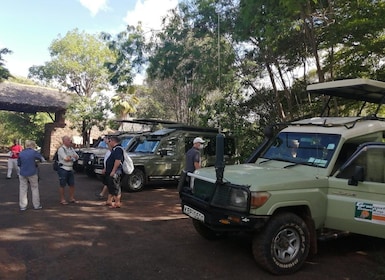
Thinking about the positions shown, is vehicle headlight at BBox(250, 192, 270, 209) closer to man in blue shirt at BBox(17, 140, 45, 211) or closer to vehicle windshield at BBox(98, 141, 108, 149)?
man in blue shirt at BBox(17, 140, 45, 211)

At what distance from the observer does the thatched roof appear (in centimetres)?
2365

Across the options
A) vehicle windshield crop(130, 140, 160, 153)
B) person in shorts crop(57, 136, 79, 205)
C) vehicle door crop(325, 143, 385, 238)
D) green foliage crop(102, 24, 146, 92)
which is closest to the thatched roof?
green foliage crop(102, 24, 146, 92)

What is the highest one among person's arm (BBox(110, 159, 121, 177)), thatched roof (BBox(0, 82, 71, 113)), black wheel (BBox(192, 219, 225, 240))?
thatched roof (BBox(0, 82, 71, 113))

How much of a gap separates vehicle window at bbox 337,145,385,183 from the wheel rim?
3.53ft

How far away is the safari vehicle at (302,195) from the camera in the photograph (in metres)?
4.75

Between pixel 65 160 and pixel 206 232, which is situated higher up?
pixel 65 160

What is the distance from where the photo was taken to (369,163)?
17.1ft

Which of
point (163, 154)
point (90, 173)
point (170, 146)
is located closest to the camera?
point (163, 154)

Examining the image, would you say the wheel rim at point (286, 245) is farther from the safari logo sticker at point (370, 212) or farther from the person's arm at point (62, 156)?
the person's arm at point (62, 156)

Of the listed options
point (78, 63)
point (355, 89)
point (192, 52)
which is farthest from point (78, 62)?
point (355, 89)

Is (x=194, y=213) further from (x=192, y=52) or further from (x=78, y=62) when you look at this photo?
(x=78, y=62)

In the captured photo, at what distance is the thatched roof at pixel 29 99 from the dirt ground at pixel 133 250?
17084mm

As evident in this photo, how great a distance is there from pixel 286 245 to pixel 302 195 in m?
0.68

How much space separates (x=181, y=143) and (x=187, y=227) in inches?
218
